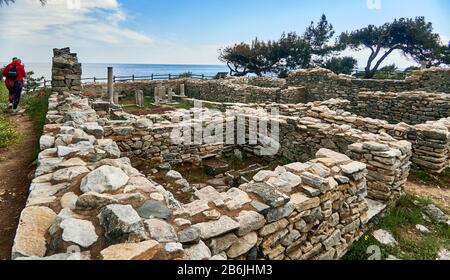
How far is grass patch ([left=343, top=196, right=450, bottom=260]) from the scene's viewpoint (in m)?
4.55

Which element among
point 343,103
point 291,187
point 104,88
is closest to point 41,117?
point 291,187

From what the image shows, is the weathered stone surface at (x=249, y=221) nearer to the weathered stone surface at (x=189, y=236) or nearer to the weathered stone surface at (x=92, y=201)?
the weathered stone surface at (x=189, y=236)

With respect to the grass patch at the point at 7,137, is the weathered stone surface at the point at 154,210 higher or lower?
lower

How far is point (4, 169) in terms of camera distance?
5605 millimetres

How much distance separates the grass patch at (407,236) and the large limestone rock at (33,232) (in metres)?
4.05

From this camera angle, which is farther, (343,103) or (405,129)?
(343,103)

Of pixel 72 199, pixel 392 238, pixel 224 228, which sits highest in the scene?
pixel 72 199

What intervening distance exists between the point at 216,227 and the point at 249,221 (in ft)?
1.28

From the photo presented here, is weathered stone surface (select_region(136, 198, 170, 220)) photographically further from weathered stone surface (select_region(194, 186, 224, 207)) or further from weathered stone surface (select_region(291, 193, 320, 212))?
weathered stone surface (select_region(291, 193, 320, 212))

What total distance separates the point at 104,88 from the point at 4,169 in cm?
2238

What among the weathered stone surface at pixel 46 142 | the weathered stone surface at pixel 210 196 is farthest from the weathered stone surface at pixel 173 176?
the weathered stone surface at pixel 210 196

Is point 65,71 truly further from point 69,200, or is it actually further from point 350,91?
point 350,91

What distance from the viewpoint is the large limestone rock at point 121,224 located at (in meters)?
2.32
